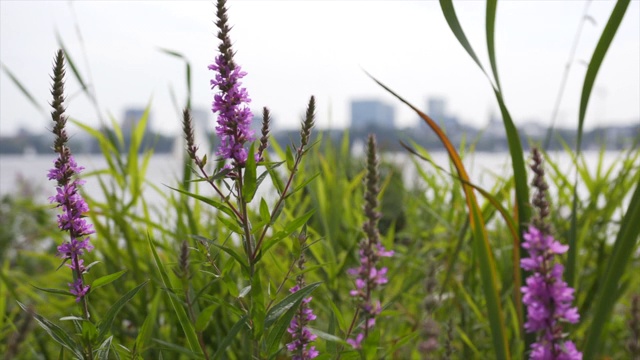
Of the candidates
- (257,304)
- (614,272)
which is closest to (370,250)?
(257,304)

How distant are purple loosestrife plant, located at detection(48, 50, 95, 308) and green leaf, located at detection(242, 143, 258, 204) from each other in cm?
25

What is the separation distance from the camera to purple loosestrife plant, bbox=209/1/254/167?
1213 mm

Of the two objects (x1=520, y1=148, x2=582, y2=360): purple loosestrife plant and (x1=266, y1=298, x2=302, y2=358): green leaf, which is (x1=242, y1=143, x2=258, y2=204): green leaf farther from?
(x1=520, y1=148, x2=582, y2=360): purple loosestrife plant

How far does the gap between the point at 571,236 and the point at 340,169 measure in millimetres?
1940

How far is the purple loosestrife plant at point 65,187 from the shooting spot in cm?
121

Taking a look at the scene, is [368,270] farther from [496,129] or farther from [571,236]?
[496,129]

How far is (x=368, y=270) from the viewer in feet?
4.79

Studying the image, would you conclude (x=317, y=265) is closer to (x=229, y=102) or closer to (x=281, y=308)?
(x=281, y=308)

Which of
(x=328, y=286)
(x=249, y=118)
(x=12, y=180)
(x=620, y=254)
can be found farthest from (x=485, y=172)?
(x=12, y=180)

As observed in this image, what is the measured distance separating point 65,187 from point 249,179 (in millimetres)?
307

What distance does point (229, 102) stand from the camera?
1.21m

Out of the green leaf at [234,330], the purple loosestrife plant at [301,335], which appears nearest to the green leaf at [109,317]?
the green leaf at [234,330]

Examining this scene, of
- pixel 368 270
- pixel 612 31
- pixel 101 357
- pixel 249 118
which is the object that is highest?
pixel 612 31

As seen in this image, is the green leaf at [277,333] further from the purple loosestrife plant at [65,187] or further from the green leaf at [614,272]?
the green leaf at [614,272]
